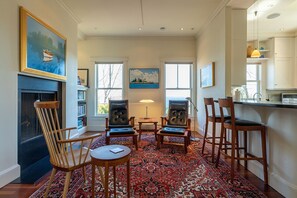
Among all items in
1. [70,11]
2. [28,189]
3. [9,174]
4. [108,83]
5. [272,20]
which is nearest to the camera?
[28,189]

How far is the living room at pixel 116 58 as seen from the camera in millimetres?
2203

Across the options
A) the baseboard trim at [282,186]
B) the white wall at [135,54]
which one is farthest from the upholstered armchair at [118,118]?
the baseboard trim at [282,186]

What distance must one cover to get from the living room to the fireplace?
0.13 meters

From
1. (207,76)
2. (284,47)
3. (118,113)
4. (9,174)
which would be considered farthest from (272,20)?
(9,174)

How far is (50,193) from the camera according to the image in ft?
6.37

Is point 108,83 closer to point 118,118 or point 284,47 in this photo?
point 118,118

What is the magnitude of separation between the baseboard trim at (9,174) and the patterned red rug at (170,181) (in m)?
0.49

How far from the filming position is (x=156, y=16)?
161 inches

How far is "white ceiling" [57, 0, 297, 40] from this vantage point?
3.49 meters

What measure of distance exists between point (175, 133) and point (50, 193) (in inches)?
90.0

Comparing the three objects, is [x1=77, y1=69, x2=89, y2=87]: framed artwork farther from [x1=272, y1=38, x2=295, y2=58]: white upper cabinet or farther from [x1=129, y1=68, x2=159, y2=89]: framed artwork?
[x1=272, y1=38, x2=295, y2=58]: white upper cabinet

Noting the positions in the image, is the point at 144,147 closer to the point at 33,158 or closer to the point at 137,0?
the point at 33,158

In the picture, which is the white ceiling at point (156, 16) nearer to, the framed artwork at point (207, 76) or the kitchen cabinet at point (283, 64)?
the kitchen cabinet at point (283, 64)

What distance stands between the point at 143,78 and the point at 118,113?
1.69 meters
